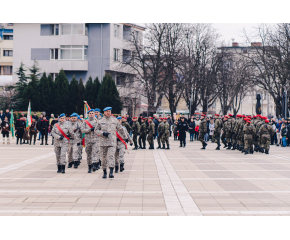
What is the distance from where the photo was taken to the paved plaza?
Answer: 7635mm

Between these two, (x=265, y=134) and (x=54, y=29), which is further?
(x=54, y=29)

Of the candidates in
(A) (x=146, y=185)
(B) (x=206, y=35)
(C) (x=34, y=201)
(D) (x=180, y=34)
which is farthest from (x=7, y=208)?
(B) (x=206, y=35)

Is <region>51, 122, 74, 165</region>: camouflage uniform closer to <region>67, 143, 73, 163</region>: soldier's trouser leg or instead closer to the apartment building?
<region>67, 143, 73, 163</region>: soldier's trouser leg

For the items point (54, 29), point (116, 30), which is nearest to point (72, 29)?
point (54, 29)

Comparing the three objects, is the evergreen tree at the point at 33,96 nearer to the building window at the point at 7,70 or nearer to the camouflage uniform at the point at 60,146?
the building window at the point at 7,70

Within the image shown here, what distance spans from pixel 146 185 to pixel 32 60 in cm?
4788

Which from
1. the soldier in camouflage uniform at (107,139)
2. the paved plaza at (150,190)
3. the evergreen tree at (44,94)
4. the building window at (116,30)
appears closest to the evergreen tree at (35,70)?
the evergreen tree at (44,94)

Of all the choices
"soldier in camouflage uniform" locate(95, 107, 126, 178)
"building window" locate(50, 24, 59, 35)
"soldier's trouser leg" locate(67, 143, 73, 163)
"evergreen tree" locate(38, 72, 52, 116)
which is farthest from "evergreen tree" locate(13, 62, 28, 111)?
"soldier in camouflage uniform" locate(95, 107, 126, 178)

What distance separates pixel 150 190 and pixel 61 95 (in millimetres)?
39275

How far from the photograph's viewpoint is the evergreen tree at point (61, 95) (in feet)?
157

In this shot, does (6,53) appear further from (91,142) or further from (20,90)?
(91,142)

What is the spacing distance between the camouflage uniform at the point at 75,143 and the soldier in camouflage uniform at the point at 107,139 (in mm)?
1908

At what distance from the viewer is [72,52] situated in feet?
178

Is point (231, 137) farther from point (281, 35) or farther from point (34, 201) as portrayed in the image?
point (281, 35)
